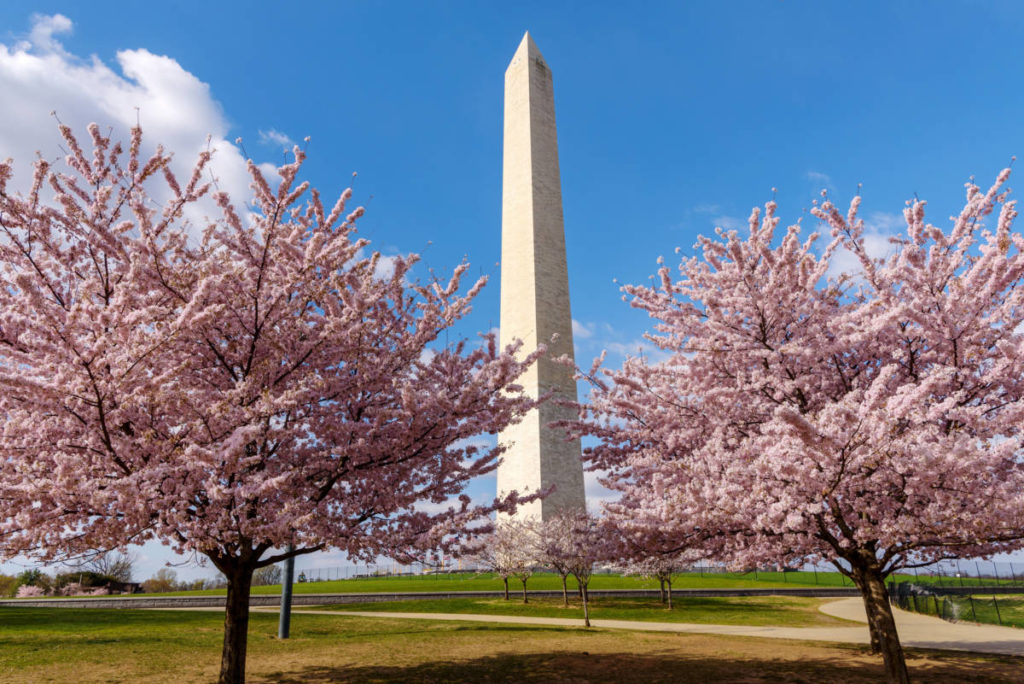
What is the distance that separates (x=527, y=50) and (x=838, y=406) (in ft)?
120

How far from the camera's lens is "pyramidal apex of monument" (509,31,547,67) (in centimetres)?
3812

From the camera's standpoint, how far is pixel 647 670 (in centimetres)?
1130

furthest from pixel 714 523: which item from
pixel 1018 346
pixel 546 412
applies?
pixel 546 412

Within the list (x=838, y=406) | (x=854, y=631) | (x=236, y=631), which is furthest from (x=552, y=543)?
(x=838, y=406)

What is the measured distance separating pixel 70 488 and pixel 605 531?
24.9 feet

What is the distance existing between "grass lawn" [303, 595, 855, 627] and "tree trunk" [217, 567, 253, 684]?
1839cm

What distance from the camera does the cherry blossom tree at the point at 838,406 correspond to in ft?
23.0

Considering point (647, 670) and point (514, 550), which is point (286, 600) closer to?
point (647, 670)

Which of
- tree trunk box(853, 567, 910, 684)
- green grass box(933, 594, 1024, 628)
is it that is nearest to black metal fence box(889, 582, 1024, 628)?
green grass box(933, 594, 1024, 628)

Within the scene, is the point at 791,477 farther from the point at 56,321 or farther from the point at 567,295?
the point at 567,295

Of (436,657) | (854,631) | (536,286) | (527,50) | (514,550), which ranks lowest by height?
(854,631)

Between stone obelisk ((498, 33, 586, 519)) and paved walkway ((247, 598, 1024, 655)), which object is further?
stone obelisk ((498, 33, 586, 519))

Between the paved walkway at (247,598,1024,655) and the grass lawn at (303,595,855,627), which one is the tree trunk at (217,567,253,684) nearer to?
the paved walkway at (247,598,1024,655)

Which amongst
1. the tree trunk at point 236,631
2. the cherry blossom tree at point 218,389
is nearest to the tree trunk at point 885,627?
the cherry blossom tree at point 218,389
